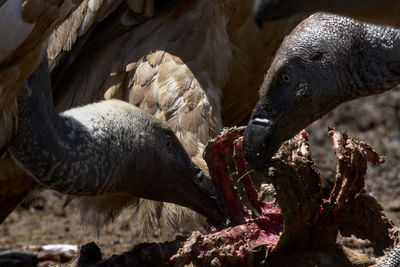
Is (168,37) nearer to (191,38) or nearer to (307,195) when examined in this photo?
(191,38)

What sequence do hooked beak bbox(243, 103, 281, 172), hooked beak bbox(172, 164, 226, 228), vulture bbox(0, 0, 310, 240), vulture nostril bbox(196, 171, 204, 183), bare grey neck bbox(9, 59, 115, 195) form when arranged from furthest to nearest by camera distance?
1. vulture bbox(0, 0, 310, 240)
2. vulture nostril bbox(196, 171, 204, 183)
3. hooked beak bbox(172, 164, 226, 228)
4. bare grey neck bbox(9, 59, 115, 195)
5. hooked beak bbox(243, 103, 281, 172)

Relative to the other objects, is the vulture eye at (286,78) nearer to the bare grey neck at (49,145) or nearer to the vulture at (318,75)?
the vulture at (318,75)

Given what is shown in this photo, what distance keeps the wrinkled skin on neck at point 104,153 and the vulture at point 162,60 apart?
40cm

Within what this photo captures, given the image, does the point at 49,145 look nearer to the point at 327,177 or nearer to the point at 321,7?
the point at 321,7

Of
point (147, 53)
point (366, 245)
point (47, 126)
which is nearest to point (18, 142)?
point (47, 126)

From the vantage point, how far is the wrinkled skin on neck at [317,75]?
4098 mm

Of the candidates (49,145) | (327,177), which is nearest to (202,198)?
(49,145)

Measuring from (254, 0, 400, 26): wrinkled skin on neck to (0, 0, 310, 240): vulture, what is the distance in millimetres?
2507

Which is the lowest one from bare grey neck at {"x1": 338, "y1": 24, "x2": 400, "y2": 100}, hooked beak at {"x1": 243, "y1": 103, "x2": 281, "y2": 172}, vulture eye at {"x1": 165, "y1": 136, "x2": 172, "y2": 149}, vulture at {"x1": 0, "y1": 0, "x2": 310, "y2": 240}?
hooked beak at {"x1": 243, "y1": 103, "x2": 281, "y2": 172}

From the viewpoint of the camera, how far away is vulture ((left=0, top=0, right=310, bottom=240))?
5301 millimetres

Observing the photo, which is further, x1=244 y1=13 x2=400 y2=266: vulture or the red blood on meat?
the red blood on meat

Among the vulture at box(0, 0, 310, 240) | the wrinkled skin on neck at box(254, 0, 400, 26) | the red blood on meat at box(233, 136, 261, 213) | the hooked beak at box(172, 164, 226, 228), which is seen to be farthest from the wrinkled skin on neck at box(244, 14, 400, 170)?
the wrinkled skin on neck at box(254, 0, 400, 26)

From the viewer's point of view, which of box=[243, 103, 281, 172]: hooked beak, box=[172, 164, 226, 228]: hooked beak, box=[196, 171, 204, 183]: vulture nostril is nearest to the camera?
box=[243, 103, 281, 172]: hooked beak

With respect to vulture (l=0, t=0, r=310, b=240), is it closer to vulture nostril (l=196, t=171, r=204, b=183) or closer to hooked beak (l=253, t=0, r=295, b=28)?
vulture nostril (l=196, t=171, r=204, b=183)
